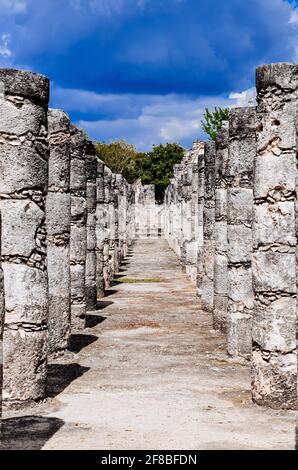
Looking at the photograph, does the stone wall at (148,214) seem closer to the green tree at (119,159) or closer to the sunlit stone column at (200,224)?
the green tree at (119,159)

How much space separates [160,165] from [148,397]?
55.9 meters

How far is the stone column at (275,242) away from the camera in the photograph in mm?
8625

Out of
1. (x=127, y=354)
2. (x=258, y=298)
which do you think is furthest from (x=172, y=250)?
(x=258, y=298)

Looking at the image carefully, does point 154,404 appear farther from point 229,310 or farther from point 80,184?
point 80,184

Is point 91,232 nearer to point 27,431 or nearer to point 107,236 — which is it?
point 107,236

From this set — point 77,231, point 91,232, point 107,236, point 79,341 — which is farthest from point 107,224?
point 79,341

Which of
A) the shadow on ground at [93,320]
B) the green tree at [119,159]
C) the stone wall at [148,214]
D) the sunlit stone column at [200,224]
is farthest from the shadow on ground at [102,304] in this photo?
the green tree at [119,159]

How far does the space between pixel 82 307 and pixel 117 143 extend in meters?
63.7

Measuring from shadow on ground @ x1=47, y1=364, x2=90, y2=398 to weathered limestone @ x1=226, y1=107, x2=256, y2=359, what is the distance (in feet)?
7.47

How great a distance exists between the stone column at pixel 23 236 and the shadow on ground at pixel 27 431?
2.04ft

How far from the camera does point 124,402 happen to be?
340 inches

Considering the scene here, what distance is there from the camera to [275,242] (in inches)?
351

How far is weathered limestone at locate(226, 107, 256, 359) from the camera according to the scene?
11.1 meters

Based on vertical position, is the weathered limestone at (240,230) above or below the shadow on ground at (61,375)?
above
